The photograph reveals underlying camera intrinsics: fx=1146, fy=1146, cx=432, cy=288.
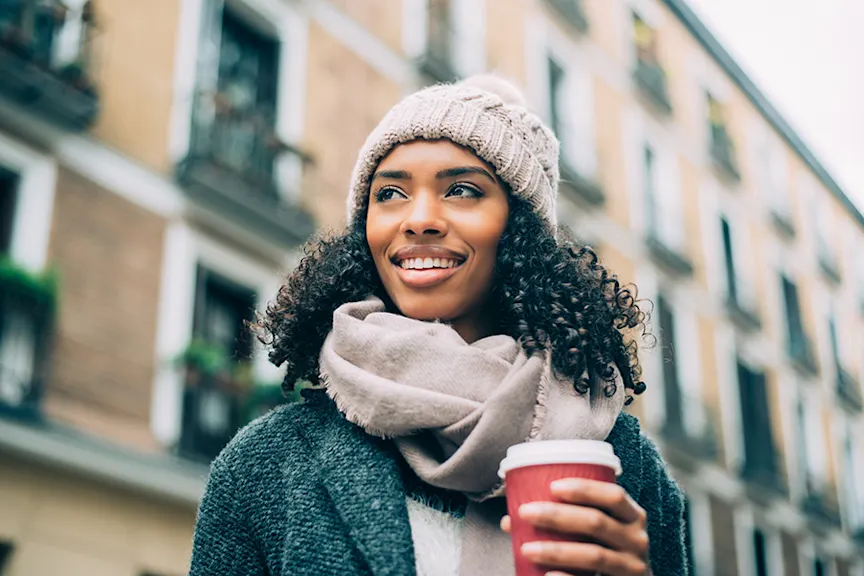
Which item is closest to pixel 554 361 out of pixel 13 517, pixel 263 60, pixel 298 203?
pixel 13 517

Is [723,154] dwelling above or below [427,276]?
above

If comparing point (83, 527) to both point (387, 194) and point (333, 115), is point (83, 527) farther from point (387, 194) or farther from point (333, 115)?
point (387, 194)

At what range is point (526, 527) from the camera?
55.9 inches

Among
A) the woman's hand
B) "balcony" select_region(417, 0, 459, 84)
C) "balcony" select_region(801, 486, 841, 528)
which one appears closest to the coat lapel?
the woman's hand

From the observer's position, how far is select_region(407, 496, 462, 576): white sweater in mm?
1811

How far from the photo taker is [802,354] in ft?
75.0

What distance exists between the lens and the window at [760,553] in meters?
19.3

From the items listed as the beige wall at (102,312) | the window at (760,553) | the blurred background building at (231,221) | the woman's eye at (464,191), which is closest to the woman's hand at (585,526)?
the woman's eye at (464,191)

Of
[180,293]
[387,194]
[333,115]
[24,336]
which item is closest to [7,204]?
[24,336]

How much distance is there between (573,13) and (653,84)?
8.78 feet

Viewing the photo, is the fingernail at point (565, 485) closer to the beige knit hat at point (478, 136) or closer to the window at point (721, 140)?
the beige knit hat at point (478, 136)

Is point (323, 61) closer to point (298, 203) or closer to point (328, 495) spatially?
point (298, 203)

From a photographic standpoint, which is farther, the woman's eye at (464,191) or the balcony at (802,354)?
the balcony at (802,354)

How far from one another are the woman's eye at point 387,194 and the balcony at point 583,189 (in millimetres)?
13579
